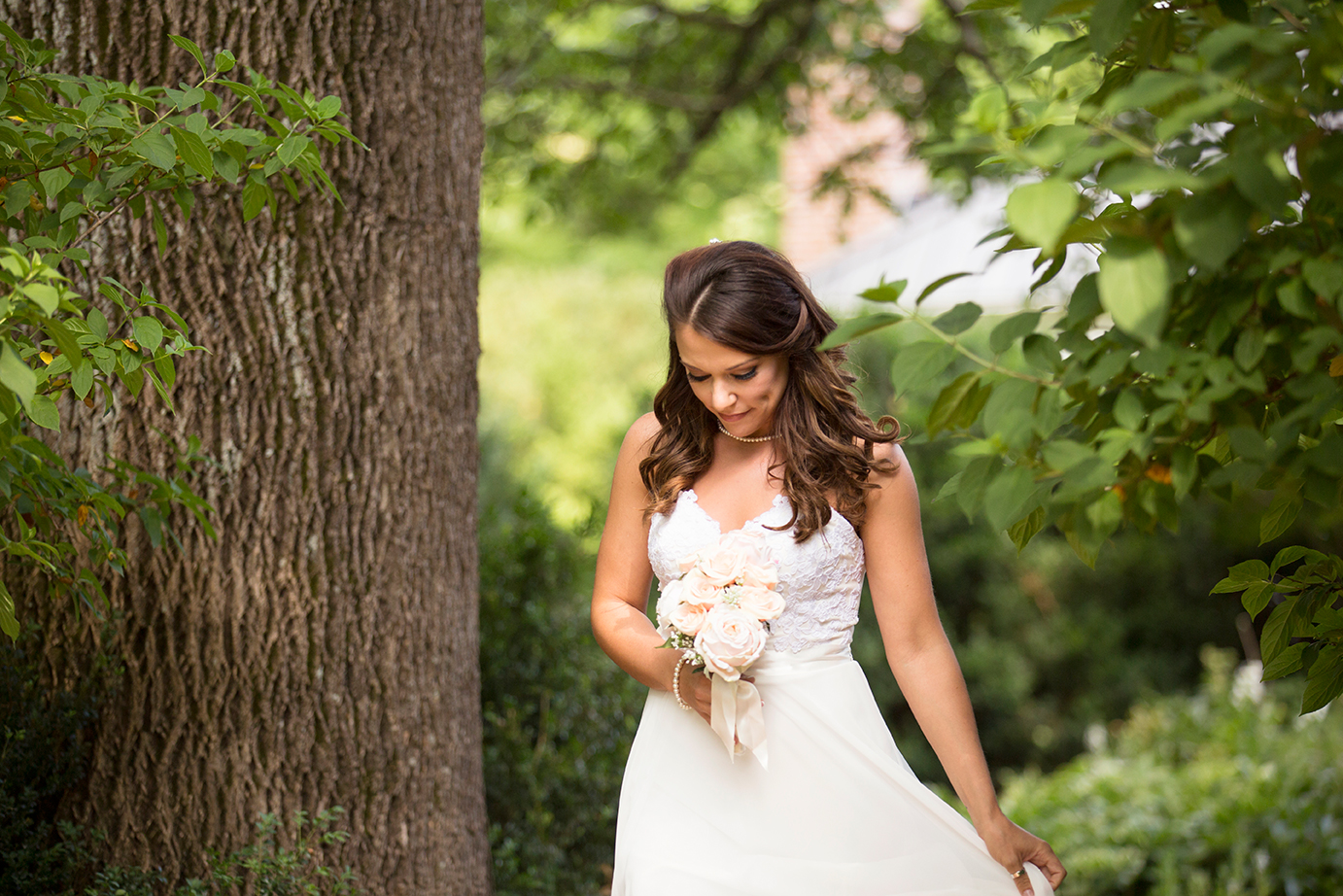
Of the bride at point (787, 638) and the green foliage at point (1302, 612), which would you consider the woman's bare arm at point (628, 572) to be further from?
the green foliage at point (1302, 612)

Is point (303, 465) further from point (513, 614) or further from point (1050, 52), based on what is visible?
point (1050, 52)

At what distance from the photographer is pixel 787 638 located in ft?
8.07

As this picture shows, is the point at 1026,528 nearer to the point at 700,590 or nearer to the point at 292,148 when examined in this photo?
the point at 700,590

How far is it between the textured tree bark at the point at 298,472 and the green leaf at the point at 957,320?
1.57 metres

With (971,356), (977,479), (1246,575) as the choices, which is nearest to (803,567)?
(1246,575)

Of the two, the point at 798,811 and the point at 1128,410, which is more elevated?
A: the point at 1128,410

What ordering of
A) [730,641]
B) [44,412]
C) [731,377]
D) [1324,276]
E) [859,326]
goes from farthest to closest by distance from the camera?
[731,377], [730,641], [44,412], [859,326], [1324,276]

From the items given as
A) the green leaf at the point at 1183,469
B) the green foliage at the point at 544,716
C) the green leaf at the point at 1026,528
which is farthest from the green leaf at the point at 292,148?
the green foliage at the point at 544,716

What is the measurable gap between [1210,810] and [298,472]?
427 centimetres

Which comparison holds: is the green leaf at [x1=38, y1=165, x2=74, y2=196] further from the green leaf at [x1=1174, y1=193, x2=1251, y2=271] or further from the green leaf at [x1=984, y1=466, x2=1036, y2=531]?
the green leaf at [x1=1174, y1=193, x2=1251, y2=271]

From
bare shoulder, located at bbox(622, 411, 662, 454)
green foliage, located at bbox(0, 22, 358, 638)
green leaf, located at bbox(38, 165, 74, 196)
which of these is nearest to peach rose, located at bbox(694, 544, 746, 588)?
bare shoulder, located at bbox(622, 411, 662, 454)

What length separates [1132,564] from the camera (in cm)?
846

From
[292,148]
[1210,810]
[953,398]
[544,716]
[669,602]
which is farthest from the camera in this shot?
[1210,810]

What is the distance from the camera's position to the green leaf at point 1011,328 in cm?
139
